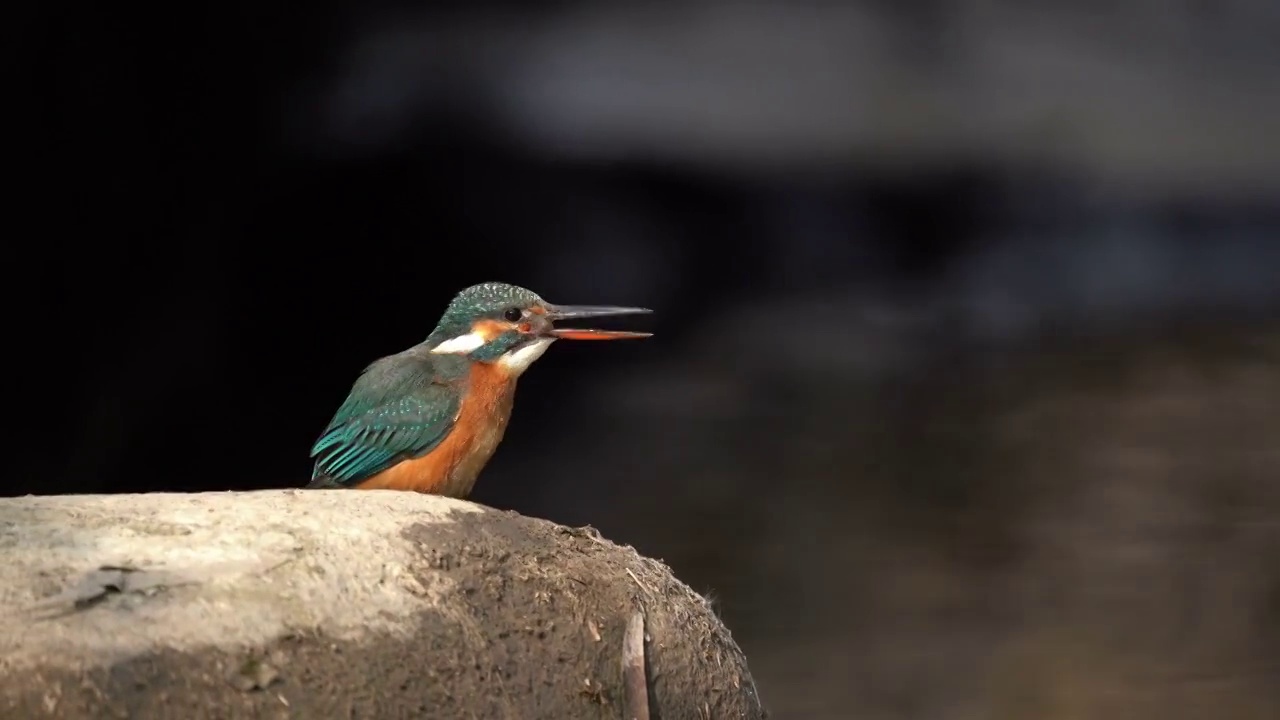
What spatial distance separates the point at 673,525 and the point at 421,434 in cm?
310

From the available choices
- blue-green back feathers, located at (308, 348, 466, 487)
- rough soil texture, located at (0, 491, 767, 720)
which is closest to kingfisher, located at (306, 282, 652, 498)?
blue-green back feathers, located at (308, 348, 466, 487)

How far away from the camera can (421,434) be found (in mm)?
3234

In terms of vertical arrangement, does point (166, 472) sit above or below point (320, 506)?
below

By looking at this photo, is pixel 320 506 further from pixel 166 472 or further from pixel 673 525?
pixel 673 525

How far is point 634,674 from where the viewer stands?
2.62 metres

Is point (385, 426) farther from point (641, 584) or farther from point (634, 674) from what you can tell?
point (634, 674)

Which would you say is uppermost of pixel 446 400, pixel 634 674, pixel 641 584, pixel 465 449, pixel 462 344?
pixel 462 344

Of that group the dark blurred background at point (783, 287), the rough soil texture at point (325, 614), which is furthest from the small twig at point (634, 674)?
the dark blurred background at point (783, 287)

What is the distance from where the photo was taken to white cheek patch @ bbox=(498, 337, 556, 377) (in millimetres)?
3379

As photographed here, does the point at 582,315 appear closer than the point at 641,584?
No

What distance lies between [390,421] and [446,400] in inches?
4.8

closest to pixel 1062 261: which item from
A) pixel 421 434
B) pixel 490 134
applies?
pixel 490 134

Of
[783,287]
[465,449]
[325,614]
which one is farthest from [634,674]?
[783,287]

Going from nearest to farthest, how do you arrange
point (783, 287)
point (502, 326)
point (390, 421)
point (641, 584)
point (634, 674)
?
point (634, 674) → point (641, 584) → point (390, 421) → point (502, 326) → point (783, 287)
